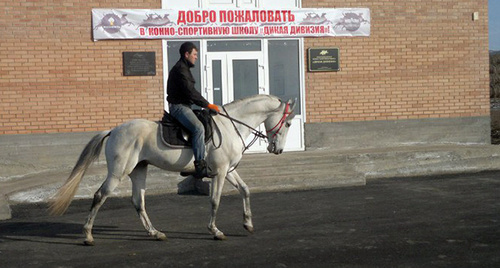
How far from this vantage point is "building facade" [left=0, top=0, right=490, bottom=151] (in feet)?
50.1

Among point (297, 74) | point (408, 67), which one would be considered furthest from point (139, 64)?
point (408, 67)

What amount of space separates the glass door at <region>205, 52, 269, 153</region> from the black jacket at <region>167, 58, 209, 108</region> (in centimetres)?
703

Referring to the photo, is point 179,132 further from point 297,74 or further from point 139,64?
point 297,74

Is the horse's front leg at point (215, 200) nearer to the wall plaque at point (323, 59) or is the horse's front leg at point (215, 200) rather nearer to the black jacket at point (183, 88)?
the black jacket at point (183, 88)

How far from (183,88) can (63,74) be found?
23.0 ft

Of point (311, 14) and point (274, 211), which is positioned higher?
point (311, 14)

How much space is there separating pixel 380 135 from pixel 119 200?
681 centimetres

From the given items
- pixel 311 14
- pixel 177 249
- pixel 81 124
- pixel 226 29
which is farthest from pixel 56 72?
pixel 177 249

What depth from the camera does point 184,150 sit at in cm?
912

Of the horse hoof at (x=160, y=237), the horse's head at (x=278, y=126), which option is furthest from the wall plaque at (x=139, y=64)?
the horse hoof at (x=160, y=237)

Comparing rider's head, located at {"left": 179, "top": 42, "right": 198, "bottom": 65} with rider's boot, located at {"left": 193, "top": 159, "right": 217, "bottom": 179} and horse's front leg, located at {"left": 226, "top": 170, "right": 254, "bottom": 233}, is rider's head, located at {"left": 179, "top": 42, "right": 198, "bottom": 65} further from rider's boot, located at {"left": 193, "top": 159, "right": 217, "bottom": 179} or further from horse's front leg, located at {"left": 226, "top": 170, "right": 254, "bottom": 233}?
horse's front leg, located at {"left": 226, "top": 170, "right": 254, "bottom": 233}

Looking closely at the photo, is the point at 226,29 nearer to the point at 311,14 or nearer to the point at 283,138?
the point at 311,14

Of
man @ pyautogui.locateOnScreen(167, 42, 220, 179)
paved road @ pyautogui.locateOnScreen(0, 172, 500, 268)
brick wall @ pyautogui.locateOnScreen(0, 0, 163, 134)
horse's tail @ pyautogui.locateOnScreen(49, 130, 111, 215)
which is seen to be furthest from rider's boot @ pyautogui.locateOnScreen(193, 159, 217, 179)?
brick wall @ pyautogui.locateOnScreen(0, 0, 163, 134)

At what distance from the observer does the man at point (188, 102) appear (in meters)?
9.02
